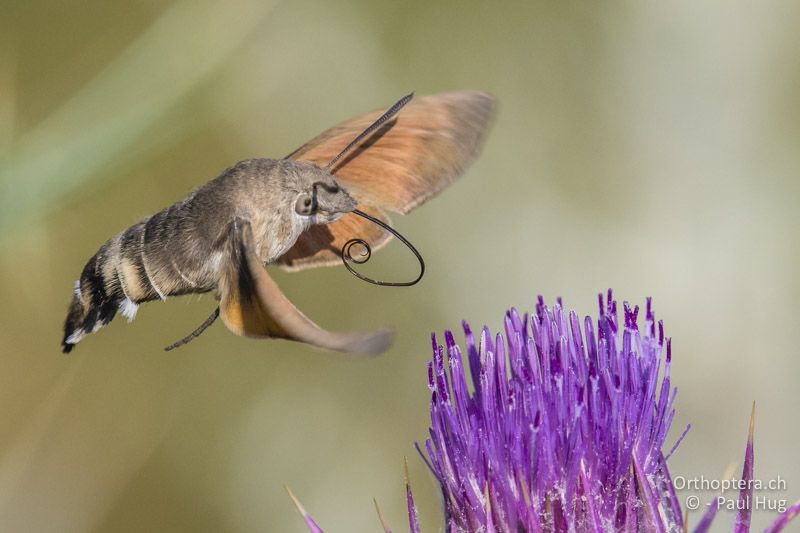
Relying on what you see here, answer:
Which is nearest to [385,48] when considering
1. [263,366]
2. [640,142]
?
[640,142]

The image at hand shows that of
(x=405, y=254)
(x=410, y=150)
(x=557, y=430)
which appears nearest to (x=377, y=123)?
(x=410, y=150)

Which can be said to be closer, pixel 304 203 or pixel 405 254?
pixel 304 203

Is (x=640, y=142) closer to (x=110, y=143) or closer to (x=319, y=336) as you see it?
(x=110, y=143)

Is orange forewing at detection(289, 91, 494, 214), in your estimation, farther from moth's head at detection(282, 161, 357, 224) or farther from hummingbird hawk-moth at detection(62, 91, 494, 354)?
moth's head at detection(282, 161, 357, 224)

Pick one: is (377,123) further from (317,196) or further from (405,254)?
(405,254)

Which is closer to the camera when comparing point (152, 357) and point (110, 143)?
point (110, 143)

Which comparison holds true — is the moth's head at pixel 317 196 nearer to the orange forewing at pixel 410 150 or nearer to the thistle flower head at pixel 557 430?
the orange forewing at pixel 410 150

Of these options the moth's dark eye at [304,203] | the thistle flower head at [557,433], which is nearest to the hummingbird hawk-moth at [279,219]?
the moth's dark eye at [304,203]
